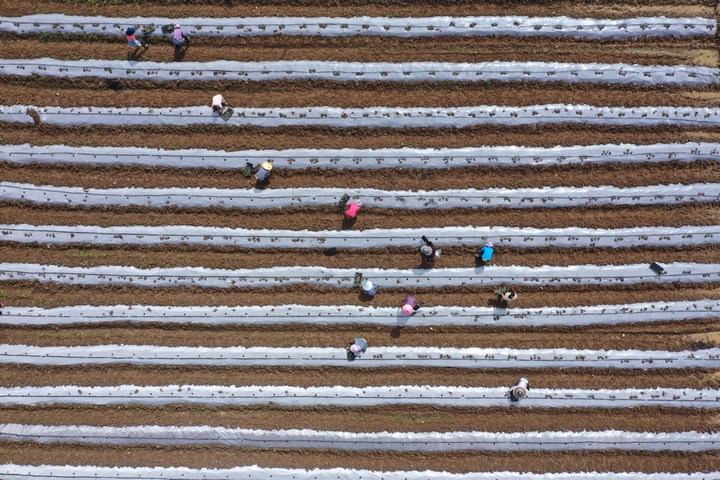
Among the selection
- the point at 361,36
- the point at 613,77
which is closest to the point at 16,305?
the point at 361,36

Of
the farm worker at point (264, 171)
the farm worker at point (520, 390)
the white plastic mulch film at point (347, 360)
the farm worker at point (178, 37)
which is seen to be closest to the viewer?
the farm worker at point (520, 390)

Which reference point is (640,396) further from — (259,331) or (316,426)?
(259,331)

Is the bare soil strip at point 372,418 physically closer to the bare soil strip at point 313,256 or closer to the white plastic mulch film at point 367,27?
the bare soil strip at point 313,256

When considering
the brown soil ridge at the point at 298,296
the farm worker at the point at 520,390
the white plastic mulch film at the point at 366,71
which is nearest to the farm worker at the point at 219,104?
the white plastic mulch film at the point at 366,71

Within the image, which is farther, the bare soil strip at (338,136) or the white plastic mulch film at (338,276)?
the bare soil strip at (338,136)

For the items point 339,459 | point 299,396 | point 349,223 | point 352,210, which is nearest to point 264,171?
point 352,210

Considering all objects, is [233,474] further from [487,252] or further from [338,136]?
[338,136]

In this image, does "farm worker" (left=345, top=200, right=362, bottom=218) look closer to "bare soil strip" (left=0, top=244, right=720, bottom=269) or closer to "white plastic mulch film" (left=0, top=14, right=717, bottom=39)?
"bare soil strip" (left=0, top=244, right=720, bottom=269)
